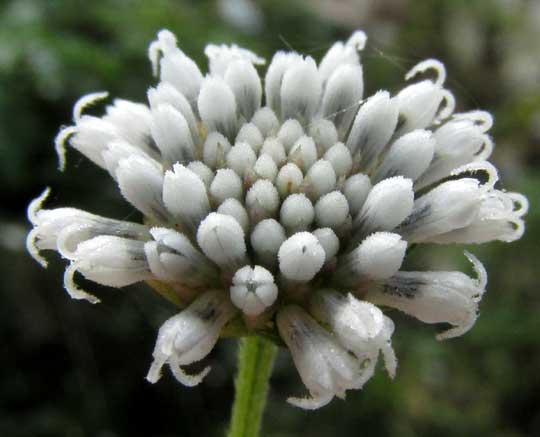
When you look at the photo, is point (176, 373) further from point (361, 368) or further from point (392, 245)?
point (392, 245)

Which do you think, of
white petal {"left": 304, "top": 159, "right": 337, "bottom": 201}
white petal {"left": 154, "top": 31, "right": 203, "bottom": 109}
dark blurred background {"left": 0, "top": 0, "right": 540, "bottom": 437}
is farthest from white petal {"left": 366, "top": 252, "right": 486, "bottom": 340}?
dark blurred background {"left": 0, "top": 0, "right": 540, "bottom": 437}

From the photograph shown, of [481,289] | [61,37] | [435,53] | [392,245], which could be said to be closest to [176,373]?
[392,245]

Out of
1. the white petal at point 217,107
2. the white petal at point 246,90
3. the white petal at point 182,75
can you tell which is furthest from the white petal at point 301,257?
the white petal at point 182,75

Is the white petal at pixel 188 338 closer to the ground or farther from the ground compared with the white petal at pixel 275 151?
closer to the ground

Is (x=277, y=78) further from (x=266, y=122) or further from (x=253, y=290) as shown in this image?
(x=253, y=290)

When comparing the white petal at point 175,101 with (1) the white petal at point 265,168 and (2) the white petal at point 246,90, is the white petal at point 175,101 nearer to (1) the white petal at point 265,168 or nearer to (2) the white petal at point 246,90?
(2) the white petal at point 246,90

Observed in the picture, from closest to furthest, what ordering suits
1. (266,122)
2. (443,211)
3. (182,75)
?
(443,211) < (266,122) < (182,75)

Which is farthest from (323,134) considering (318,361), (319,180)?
(318,361)
